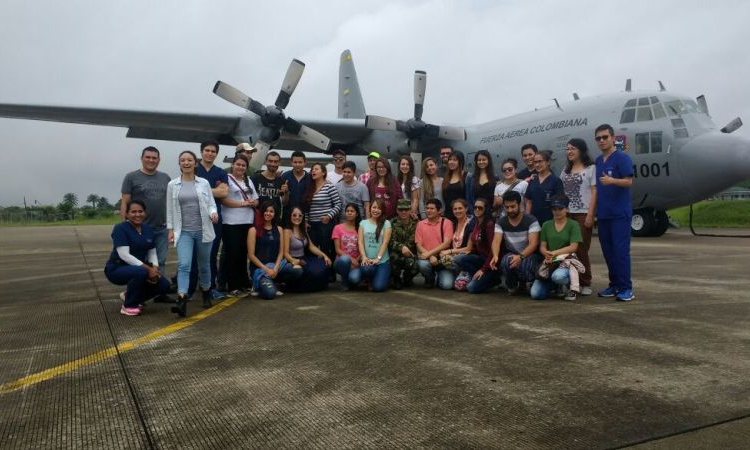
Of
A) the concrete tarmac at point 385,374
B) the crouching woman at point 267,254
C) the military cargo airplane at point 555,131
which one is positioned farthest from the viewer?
the military cargo airplane at point 555,131

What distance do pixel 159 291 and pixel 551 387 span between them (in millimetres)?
4139

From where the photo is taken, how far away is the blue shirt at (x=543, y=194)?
6.00 meters

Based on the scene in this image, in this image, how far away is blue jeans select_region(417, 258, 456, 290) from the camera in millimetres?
6378

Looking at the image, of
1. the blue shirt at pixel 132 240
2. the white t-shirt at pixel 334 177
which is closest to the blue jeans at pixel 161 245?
the blue shirt at pixel 132 240

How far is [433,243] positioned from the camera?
6.53 m

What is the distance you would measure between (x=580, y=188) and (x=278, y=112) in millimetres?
9355

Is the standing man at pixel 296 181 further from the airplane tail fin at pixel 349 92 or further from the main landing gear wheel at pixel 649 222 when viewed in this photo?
the airplane tail fin at pixel 349 92

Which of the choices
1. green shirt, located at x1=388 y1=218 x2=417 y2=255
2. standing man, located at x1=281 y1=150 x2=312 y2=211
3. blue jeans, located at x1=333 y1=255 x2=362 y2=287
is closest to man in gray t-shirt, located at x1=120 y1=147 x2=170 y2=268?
standing man, located at x1=281 y1=150 x2=312 y2=211

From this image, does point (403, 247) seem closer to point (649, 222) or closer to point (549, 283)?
point (549, 283)

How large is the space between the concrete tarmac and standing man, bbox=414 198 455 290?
87cm

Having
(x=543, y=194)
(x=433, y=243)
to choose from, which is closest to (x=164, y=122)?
(x=433, y=243)

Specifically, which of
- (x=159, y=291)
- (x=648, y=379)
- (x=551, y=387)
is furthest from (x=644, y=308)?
(x=159, y=291)

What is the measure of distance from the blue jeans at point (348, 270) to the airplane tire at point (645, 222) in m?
11.0

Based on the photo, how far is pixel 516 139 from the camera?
47.6 ft
